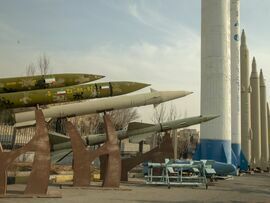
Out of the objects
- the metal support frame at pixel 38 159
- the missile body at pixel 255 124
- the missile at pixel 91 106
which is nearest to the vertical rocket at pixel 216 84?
the missile at pixel 91 106

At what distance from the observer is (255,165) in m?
41.3

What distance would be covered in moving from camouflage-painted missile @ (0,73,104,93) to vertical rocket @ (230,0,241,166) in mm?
16873

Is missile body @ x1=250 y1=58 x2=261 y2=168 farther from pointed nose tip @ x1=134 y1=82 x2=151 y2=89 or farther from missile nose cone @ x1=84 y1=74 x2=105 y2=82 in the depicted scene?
missile nose cone @ x1=84 y1=74 x2=105 y2=82

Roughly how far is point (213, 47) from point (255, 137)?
73.6ft

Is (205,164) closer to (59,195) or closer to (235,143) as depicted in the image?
(59,195)

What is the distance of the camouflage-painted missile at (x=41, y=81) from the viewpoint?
42.8ft

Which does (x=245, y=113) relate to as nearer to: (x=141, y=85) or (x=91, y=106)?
(x=141, y=85)

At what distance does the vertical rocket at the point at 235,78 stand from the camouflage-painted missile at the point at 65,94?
14.8 meters

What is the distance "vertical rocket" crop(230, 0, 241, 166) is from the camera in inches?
1124

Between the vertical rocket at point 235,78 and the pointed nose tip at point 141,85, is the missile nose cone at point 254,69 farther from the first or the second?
the pointed nose tip at point 141,85

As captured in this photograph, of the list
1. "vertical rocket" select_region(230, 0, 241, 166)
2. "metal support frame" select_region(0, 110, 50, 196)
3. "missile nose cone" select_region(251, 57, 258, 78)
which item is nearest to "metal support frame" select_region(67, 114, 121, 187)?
"metal support frame" select_region(0, 110, 50, 196)

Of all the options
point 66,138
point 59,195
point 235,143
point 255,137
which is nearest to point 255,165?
point 255,137

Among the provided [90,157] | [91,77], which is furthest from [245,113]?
[91,77]

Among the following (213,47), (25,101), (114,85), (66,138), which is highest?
(213,47)
